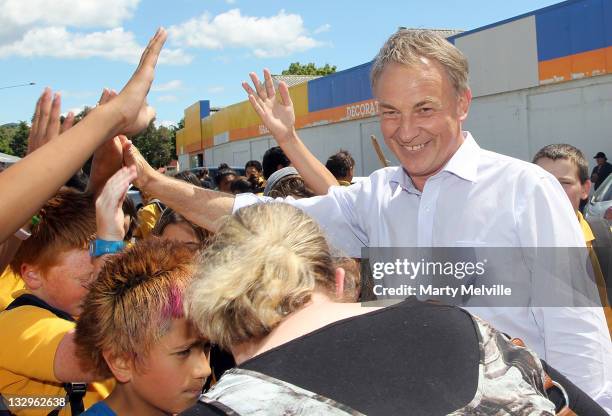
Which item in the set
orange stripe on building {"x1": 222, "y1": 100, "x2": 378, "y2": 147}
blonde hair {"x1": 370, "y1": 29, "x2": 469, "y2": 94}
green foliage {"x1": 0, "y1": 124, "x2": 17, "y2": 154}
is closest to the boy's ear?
blonde hair {"x1": 370, "y1": 29, "x2": 469, "y2": 94}

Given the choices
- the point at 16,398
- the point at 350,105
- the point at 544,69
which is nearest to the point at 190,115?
the point at 350,105

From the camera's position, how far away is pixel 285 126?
2.99 m

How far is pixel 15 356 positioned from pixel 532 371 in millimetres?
1620

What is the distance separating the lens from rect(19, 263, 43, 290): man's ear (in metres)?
2.50

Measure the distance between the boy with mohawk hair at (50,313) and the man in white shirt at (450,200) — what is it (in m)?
0.36

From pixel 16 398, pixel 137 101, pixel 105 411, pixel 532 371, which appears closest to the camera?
pixel 532 371

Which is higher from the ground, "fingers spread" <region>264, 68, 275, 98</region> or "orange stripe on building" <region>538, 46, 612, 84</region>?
"orange stripe on building" <region>538, 46, 612, 84</region>

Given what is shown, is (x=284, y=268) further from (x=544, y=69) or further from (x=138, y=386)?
(x=544, y=69)

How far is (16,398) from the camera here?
2.28 m

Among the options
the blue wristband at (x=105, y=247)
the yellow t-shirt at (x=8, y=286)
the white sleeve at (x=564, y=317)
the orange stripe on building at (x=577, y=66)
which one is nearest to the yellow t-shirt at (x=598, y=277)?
the white sleeve at (x=564, y=317)

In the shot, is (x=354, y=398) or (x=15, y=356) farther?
(x=15, y=356)

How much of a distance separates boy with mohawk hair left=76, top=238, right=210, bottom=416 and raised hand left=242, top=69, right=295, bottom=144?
3.22ft

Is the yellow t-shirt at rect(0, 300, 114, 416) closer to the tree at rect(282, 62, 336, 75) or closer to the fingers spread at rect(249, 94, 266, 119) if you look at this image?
the fingers spread at rect(249, 94, 266, 119)

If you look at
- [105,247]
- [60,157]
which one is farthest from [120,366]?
[60,157]
